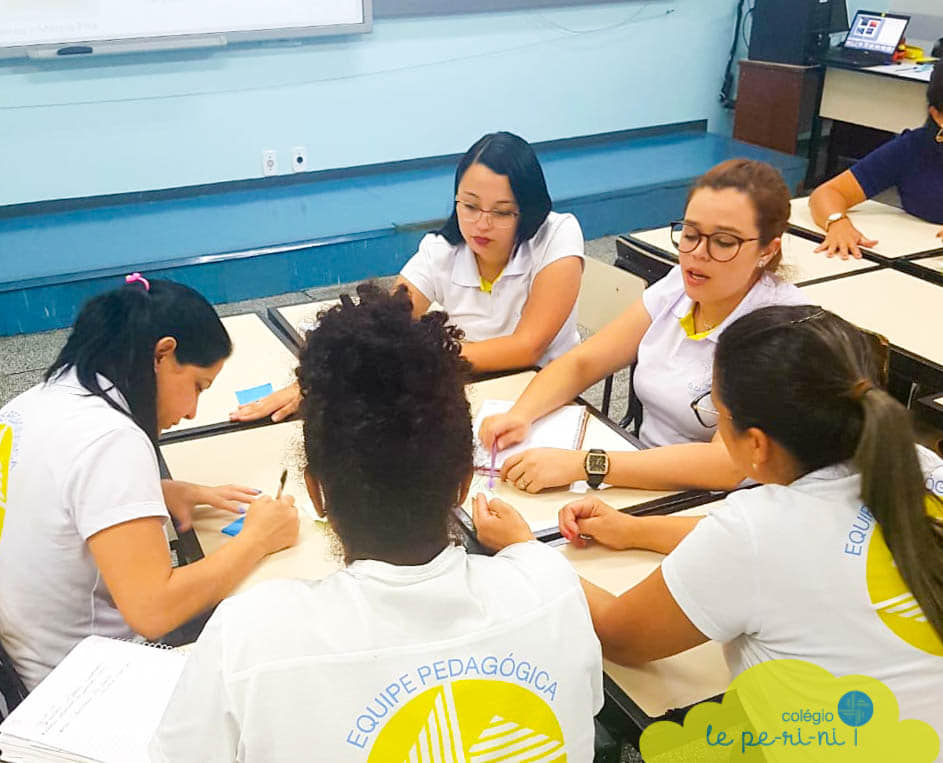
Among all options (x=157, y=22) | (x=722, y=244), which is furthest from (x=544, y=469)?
(x=157, y=22)

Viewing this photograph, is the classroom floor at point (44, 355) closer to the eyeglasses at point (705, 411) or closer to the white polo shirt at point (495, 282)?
the white polo shirt at point (495, 282)

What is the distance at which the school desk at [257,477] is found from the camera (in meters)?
1.49

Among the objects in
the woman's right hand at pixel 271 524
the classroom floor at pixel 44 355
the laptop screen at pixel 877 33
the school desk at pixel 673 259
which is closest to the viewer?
the woman's right hand at pixel 271 524

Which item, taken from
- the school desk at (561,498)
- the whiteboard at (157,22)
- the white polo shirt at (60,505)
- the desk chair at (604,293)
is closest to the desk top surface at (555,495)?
the school desk at (561,498)

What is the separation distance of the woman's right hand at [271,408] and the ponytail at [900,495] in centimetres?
124

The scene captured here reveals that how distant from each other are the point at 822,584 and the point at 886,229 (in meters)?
2.36

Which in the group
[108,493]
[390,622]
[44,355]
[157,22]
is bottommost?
[44,355]

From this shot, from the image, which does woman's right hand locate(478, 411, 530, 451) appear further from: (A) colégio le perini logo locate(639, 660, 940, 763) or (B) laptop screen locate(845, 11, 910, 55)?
(B) laptop screen locate(845, 11, 910, 55)

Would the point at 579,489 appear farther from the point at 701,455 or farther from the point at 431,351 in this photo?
the point at 431,351

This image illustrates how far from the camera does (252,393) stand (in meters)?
2.08

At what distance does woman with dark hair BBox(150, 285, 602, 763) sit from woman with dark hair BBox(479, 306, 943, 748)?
Result: 0.24m

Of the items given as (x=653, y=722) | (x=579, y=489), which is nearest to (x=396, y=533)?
(x=653, y=722)

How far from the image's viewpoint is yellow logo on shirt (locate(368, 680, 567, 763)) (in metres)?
0.87

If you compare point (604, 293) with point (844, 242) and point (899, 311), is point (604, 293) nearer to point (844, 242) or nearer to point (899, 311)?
point (844, 242)
